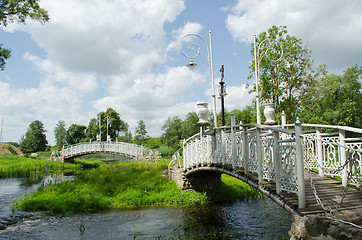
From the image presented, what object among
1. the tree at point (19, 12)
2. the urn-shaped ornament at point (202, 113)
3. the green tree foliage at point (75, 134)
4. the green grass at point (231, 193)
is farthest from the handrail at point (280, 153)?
the green tree foliage at point (75, 134)

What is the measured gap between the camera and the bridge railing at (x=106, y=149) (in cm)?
2900

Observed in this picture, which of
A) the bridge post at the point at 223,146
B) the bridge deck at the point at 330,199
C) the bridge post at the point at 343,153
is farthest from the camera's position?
the bridge post at the point at 223,146

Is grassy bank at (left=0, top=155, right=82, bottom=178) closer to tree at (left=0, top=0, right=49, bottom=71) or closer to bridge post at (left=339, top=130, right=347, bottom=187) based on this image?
tree at (left=0, top=0, right=49, bottom=71)

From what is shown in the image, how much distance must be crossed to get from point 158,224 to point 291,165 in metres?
5.76

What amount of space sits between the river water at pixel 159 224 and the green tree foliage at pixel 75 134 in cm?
6443

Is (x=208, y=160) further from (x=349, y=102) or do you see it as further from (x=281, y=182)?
(x=349, y=102)

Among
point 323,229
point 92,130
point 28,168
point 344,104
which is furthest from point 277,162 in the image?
point 92,130

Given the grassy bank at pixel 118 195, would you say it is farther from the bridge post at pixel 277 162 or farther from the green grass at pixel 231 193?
the bridge post at pixel 277 162

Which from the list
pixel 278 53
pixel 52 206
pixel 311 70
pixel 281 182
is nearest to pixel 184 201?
pixel 52 206

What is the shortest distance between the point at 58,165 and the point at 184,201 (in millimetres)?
23124

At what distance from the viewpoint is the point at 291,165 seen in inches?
224

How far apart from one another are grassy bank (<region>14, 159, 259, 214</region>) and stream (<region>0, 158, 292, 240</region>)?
2.57ft

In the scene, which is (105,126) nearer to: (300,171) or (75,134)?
(75,134)

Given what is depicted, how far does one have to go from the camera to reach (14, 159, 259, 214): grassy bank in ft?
40.1
